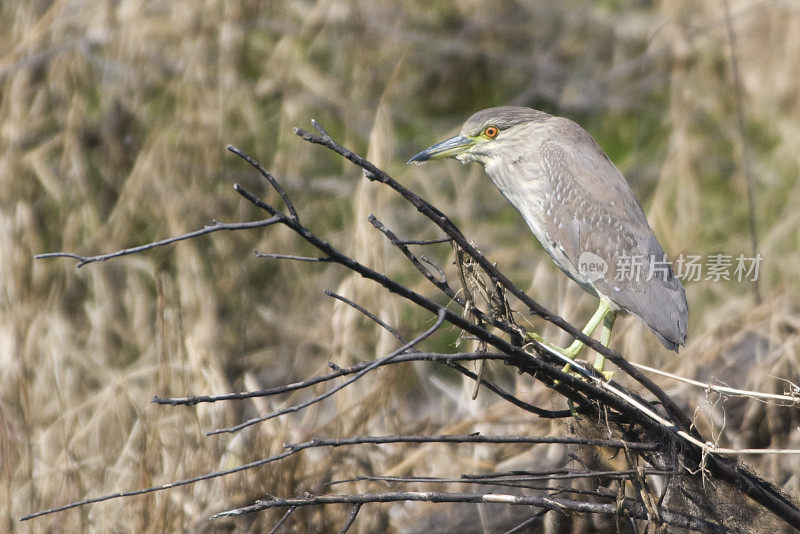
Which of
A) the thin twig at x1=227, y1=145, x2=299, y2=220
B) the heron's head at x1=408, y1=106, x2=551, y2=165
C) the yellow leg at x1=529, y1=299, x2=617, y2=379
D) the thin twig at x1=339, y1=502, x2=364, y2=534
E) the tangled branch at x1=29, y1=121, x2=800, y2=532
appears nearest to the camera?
the thin twig at x1=227, y1=145, x2=299, y2=220

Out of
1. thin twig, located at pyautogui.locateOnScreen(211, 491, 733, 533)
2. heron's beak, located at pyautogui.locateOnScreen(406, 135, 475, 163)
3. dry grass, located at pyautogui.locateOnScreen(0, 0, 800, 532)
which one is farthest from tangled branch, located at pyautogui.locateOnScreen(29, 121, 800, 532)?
heron's beak, located at pyautogui.locateOnScreen(406, 135, 475, 163)

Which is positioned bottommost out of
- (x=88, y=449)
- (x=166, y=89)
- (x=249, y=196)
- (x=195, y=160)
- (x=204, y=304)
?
(x=88, y=449)

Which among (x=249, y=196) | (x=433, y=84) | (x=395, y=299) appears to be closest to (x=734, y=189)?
(x=433, y=84)

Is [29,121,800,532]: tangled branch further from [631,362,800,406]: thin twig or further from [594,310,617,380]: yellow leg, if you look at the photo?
[594,310,617,380]: yellow leg

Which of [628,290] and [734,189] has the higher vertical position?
[628,290]

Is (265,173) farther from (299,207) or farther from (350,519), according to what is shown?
(299,207)

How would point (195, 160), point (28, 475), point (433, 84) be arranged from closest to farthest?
point (28, 475)
point (195, 160)
point (433, 84)

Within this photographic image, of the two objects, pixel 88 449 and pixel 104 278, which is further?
pixel 104 278

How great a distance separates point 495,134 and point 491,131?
21 mm

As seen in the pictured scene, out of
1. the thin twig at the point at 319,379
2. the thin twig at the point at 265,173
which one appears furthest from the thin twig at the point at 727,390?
the thin twig at the point at 265,173

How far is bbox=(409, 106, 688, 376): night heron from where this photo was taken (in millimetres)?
2955

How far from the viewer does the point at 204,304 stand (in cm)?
472

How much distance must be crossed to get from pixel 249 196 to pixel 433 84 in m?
5.34

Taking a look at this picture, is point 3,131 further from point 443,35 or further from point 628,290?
point 628,290
